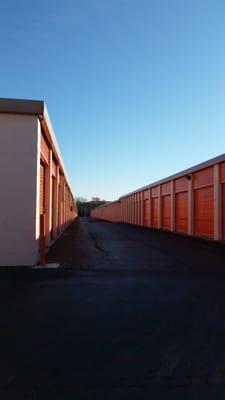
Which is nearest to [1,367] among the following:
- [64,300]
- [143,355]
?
[143,355]

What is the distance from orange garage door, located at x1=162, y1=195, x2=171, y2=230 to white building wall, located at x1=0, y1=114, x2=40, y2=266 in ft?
64.6

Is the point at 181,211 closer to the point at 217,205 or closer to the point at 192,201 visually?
the point at 192,201

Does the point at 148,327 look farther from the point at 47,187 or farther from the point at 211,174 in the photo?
the point at 211,174

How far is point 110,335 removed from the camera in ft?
16.5

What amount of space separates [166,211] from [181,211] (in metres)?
4.51

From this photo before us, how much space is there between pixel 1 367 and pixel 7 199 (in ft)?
22.0

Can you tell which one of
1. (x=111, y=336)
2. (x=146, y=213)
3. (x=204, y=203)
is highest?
(x=204, y=203)

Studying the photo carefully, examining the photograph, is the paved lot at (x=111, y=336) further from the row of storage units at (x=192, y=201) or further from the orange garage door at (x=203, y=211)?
the orange garage door at (x=203, y=211)

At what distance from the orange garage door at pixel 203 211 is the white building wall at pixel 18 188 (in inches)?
471

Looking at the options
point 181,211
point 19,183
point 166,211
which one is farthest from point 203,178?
point 19,183

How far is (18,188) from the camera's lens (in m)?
10.3

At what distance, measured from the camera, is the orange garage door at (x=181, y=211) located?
24.9 metres

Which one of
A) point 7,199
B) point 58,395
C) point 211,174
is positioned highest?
point 211,174

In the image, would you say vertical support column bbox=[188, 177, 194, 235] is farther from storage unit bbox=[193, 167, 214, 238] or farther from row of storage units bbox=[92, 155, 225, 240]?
storage unit bbox=[193, 167, 214, 238]
